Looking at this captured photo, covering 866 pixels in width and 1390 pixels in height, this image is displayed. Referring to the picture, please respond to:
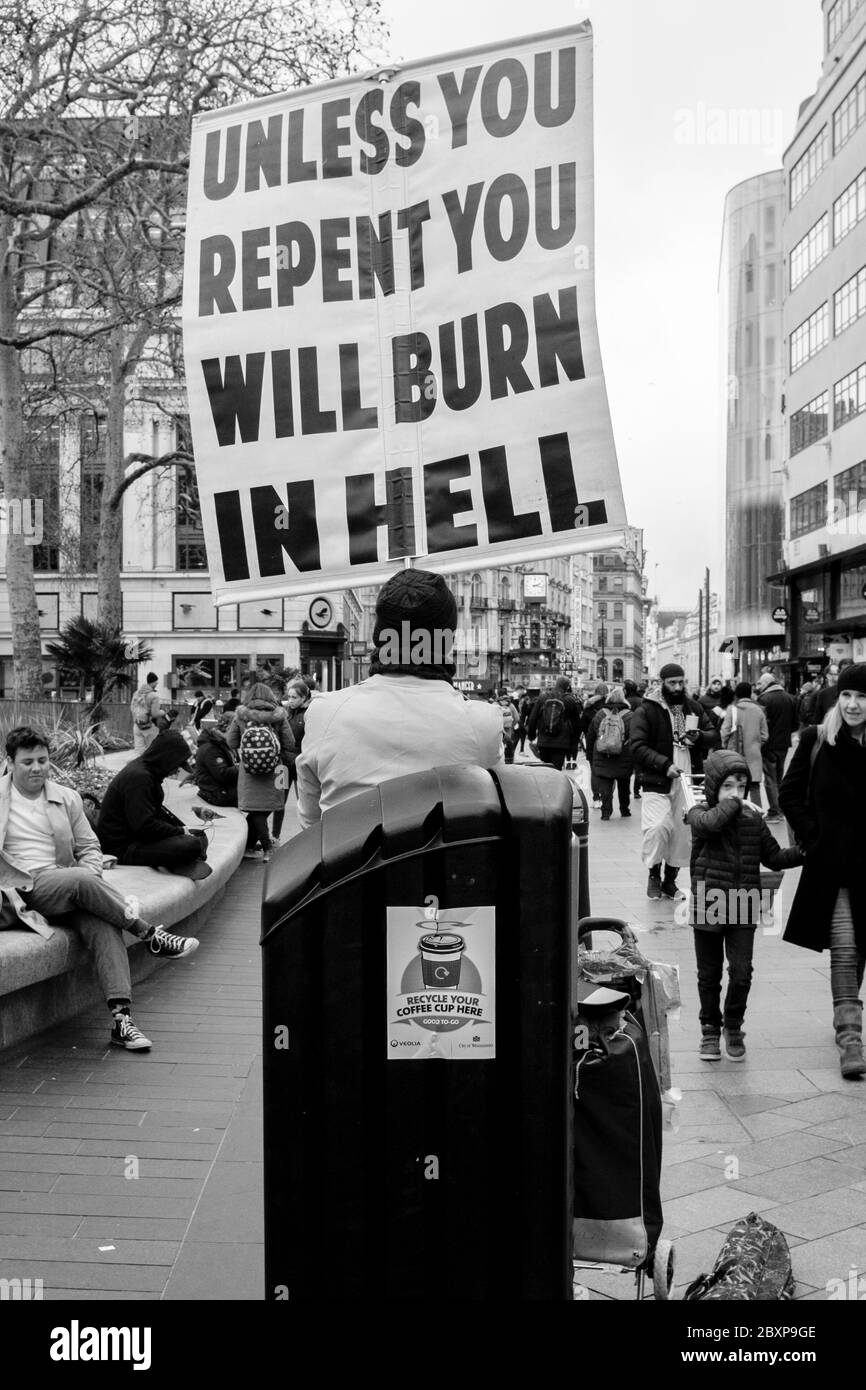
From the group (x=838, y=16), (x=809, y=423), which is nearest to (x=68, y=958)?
(x=809, y=423)

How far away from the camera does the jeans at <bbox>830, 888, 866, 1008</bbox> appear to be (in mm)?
5859

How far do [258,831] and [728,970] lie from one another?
7193 mm

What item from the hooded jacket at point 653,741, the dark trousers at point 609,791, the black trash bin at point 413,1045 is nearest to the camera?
the black trash bin at point 413,1045

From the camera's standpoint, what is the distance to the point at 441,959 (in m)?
2.26

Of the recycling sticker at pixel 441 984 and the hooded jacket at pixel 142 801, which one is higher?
the recycling sticker at pixel 441 984

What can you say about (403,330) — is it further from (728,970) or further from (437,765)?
(728,970)

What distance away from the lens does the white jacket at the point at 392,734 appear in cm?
283

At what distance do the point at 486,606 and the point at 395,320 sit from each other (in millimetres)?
103831

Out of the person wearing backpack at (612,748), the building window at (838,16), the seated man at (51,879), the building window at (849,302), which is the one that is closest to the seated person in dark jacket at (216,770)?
the person wearing backpack at (612,748)

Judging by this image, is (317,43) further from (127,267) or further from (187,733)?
(187,733)

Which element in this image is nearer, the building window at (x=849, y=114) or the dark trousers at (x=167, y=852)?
the dark trousers at (x=167, y=852)

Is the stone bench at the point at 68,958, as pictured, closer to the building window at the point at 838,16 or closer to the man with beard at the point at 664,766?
the man with beard at the point at 664,766

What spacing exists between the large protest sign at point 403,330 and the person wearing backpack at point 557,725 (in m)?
13.7

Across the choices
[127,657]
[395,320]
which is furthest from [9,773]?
[127,657]
